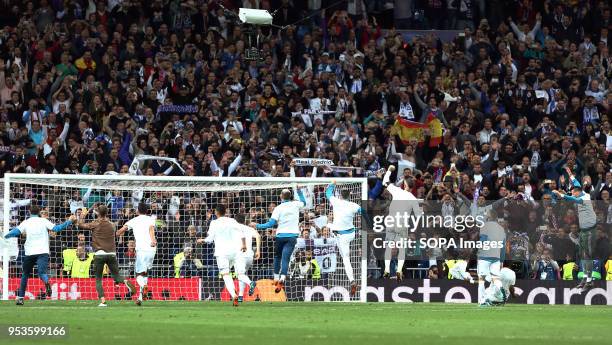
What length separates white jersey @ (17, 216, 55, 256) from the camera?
27.3 m

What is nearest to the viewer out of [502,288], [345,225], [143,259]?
[502,288]

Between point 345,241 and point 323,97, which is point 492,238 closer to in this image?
point 345,241

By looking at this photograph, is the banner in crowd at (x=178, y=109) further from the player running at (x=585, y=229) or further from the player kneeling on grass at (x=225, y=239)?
the player running at (x=585, y=229)

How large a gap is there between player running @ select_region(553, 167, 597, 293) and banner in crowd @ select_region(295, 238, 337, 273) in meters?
5.11

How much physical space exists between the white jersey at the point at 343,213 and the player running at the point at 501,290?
12.7 feet

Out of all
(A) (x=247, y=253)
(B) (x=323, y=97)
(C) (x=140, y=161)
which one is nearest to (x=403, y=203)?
(A) (x=247, y=253)

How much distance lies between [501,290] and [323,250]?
530 centimetres

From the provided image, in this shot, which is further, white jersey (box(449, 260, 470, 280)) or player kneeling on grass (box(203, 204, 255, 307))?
white jersey (box(449, 260, 470, 280))

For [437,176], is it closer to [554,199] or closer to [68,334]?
[554,199]

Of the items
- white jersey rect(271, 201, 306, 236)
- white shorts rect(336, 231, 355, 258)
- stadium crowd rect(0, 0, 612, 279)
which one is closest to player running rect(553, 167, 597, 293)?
stadium crowd rect(0, 0, 612, 279)

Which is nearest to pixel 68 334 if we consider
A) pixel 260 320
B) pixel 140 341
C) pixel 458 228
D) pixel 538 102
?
Result: pixel 140 341

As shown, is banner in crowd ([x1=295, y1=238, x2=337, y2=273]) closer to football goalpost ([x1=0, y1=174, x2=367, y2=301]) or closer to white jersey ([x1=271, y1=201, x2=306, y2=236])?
football goalpost ([x1=0, y1=174, x2=367, y2=301])

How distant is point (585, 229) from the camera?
30.5 meters

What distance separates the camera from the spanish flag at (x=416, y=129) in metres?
35.2
